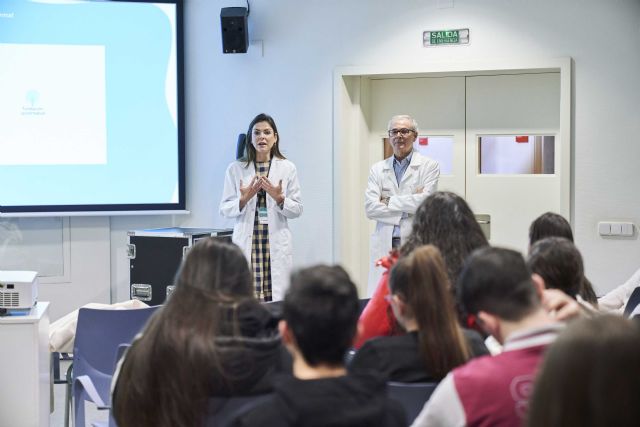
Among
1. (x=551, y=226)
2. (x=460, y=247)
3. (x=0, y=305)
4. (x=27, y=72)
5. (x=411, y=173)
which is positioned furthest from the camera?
(x=27, y=72)

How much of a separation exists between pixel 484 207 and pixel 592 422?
4.94m

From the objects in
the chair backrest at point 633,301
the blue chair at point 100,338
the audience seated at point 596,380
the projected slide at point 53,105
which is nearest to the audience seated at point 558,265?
the chair backrest at point 633,301

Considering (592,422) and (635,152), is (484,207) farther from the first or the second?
(592,422)

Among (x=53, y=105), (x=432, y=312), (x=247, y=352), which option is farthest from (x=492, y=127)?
(x=247, y=352)

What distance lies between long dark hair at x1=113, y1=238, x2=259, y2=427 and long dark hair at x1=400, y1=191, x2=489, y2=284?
2.78 ft

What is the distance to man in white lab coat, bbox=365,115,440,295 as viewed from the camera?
205 inches

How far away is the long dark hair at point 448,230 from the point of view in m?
2.78

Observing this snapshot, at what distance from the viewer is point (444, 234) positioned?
2.81 metres

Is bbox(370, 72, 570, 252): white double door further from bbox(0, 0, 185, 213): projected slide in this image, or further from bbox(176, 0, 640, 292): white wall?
bbox(0, 0, 185, 213): projected slide

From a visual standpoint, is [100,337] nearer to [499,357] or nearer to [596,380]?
[499,357]

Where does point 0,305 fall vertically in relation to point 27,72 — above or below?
below

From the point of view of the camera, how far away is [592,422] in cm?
102

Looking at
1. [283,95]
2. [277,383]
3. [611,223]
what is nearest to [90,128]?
[283,95]

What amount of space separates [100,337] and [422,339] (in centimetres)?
177
